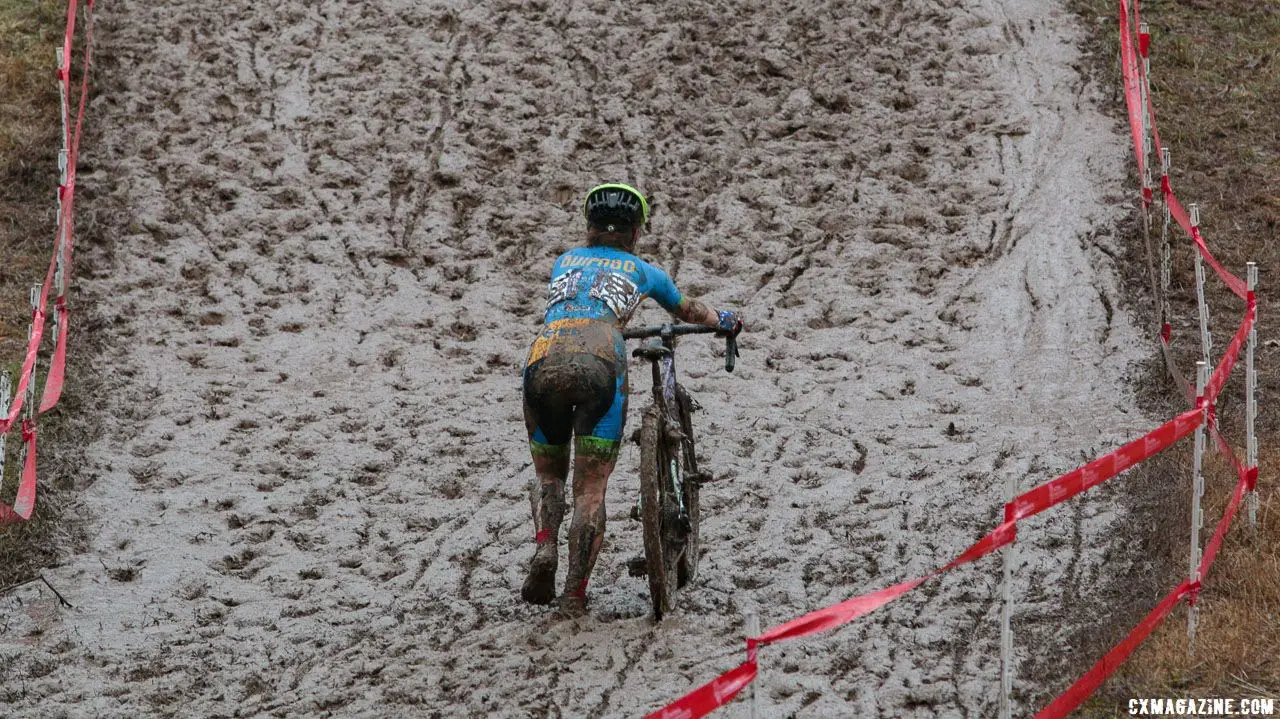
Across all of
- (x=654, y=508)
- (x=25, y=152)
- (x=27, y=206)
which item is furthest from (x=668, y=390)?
(x=25, y=152)

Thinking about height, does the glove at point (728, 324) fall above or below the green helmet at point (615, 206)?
below

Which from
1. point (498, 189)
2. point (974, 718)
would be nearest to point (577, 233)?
point (498, 189)

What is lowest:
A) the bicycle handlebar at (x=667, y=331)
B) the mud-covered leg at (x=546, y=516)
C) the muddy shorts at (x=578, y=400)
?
the mud-covered leg at (x=546, y=516)

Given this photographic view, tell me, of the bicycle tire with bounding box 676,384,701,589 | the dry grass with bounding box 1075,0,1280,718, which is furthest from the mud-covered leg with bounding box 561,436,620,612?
the dry grass with bounding box 1075,0,1280,718

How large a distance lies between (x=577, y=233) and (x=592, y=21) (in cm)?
301

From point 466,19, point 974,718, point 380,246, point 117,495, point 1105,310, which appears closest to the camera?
point 974,718

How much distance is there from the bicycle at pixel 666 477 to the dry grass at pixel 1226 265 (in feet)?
6.47

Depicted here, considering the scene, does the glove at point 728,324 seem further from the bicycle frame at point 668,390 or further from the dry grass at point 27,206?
the dry grass at point 27,206

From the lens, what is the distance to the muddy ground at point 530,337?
6.73 metres

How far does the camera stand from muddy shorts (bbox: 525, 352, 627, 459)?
6641mm

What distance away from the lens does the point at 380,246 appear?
11.6 metres

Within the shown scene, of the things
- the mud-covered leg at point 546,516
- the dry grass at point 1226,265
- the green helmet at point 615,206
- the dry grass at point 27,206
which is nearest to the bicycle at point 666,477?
the mud-covered leg at point 546,516

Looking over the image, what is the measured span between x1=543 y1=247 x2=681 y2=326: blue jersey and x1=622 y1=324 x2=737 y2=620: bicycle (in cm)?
17

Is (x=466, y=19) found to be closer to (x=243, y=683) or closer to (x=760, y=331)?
(x=760, y=331)
